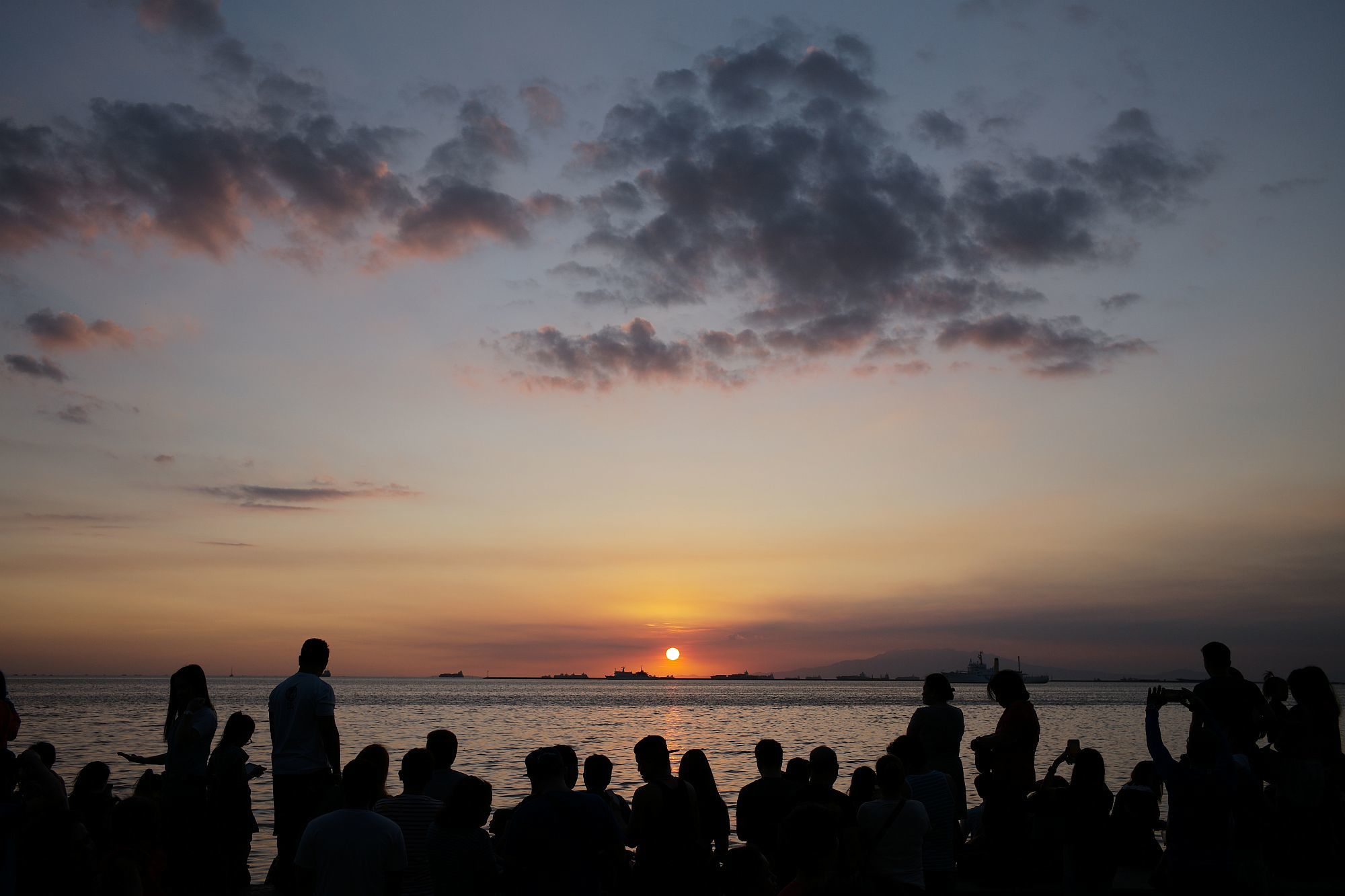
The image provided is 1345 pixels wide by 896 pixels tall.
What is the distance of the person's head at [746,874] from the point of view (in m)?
7.81

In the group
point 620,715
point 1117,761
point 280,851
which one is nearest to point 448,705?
point 620,715

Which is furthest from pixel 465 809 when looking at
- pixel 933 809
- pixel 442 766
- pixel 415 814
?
pixel 933 809

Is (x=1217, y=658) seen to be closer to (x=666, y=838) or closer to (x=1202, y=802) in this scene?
(x=1202, y=802)

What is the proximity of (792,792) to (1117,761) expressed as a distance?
133 ft

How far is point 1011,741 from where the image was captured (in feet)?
29.7

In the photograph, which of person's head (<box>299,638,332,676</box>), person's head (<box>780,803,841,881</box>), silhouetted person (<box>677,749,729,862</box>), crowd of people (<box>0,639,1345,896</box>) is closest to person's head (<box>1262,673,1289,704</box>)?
crowd of people (<box>0,639,1345,896</box>)

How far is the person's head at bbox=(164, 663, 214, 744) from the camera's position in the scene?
9.23 metres

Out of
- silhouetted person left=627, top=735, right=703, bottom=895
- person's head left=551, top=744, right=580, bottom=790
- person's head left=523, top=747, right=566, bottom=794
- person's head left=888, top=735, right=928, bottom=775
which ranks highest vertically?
person's head left=523, top=747, right=566, bottom=794

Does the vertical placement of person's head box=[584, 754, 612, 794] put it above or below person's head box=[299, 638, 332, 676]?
below

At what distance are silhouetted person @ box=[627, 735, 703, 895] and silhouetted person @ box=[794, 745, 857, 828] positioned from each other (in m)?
0.95

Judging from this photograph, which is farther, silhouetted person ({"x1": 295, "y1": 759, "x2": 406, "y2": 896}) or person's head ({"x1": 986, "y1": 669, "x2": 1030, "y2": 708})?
person's head ({"x1": 986, "y1": 669, "x2": 1030, "y2": 708})

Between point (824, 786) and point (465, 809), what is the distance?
9.76ft

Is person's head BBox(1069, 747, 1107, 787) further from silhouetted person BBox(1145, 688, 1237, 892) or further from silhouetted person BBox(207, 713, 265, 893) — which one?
silhouetted person BBox(207, 713, 265, 893)

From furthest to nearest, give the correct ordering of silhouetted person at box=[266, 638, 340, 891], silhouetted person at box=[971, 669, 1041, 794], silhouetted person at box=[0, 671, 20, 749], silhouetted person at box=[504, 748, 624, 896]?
1. silhouetted person at box=[971, 669, 1041, 794]
2. silhouetted person at box=[266, 638, 340, 891]
3. silhouetted person at box=[0, 671, 20, 749]
4. silhouetted person at box=[504, 748, 624, 896]
